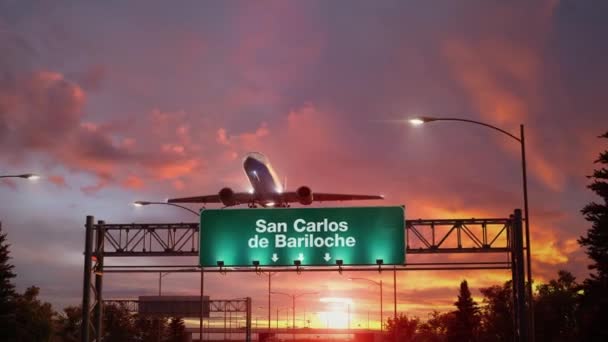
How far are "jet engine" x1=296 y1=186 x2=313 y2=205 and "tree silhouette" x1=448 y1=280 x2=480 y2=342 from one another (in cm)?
3988

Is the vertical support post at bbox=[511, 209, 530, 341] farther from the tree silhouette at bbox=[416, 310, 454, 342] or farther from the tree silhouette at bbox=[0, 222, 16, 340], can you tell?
the tree silhouette at bbox=[416, 310, 454, 342]

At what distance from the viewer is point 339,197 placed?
66.4 metres

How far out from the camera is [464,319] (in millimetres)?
87438

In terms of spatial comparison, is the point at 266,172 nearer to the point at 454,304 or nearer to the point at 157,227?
the point at 157,227

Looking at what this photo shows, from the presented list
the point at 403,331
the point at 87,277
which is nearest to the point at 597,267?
the point at 87,277

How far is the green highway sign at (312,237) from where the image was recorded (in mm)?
33062

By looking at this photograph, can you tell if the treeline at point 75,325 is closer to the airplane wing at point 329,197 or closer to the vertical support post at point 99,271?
the airplane wing at point 329,197

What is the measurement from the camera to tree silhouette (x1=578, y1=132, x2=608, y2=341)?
4484 centimetres

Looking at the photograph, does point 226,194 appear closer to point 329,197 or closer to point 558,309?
point 329,197

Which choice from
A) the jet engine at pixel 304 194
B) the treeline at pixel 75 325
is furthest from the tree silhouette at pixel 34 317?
the jet engine at pixel 304 194

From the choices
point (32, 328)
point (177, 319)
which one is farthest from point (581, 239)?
point (177, 319)

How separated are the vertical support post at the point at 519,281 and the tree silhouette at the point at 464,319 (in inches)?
2217

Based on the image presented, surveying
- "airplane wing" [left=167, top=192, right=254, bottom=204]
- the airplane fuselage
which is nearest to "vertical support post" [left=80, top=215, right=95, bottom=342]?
the airplane fuselage

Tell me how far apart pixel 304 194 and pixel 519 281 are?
2258 cm
